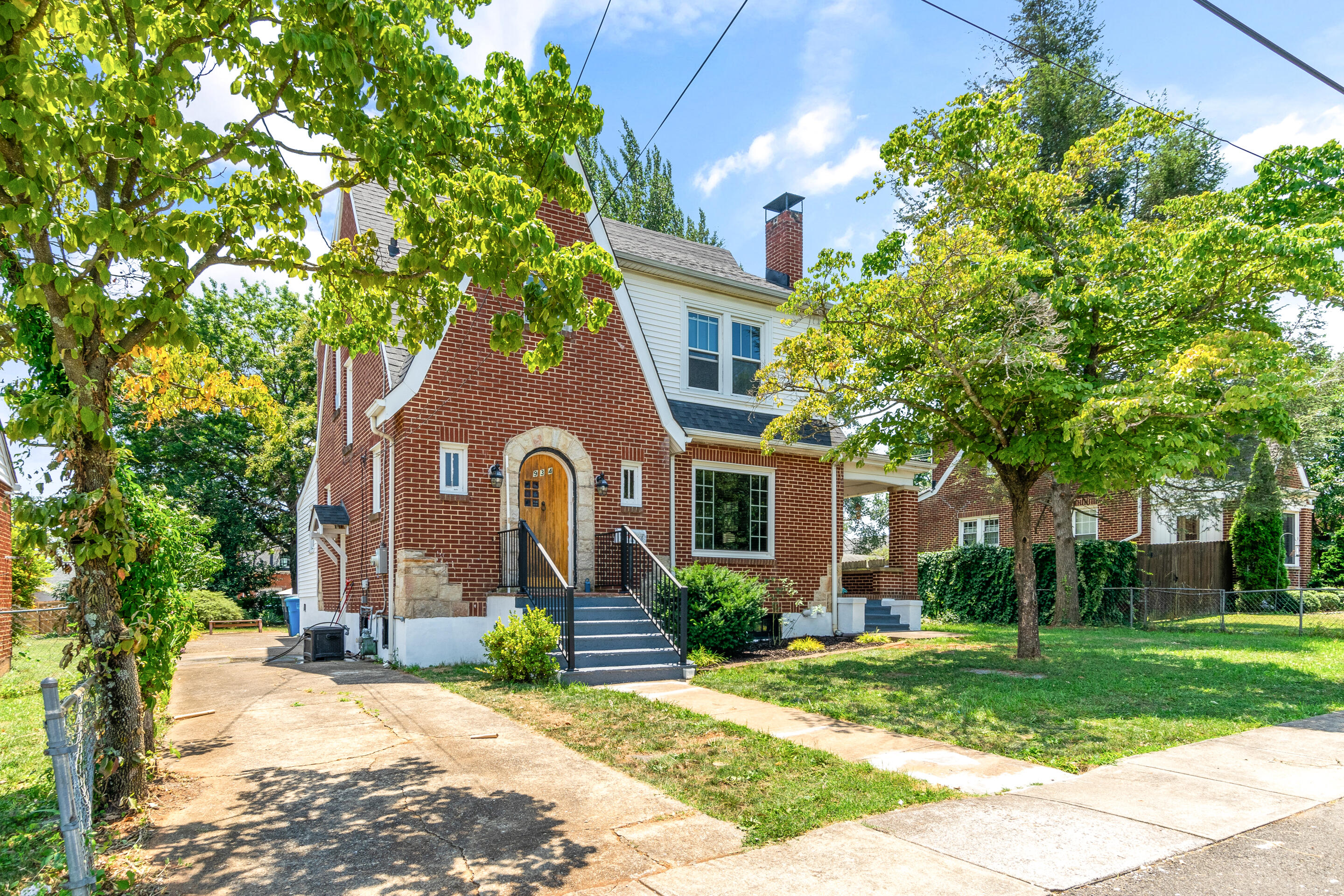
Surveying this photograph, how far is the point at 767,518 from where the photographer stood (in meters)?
15.9

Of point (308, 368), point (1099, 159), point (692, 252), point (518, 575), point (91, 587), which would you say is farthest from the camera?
point (308, 368)

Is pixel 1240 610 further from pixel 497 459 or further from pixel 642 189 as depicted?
pixel 642 189

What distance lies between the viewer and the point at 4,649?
40.7 feet

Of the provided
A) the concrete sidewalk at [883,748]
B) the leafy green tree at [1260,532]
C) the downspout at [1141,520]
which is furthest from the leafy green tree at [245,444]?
the leafy green tree at [1260,532]

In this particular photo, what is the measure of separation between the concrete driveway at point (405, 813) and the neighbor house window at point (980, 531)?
867 inches

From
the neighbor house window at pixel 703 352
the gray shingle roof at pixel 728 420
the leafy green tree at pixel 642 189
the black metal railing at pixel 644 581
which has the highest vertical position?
the leafy green tree at pixel 642 189

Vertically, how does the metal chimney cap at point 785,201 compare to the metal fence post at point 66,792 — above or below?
above

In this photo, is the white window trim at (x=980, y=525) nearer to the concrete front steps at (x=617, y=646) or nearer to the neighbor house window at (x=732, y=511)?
the neighbor house window at (x=732, y=511)

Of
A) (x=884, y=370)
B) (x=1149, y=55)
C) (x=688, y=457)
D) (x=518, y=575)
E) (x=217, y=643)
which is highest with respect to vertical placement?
(x=1149, y=55)

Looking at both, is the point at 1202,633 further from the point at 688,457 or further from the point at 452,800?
the point at 452,800

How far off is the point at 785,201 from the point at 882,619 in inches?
390

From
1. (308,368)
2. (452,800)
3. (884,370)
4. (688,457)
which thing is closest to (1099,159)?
(884,370)

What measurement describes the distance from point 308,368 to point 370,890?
101 ft

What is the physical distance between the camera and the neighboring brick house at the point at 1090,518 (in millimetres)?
23453
